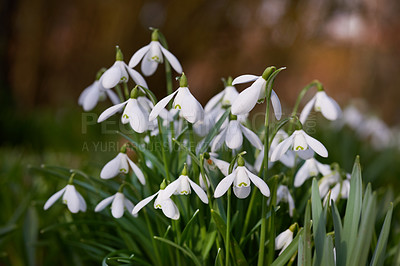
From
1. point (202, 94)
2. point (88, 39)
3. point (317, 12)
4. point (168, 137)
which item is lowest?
point (202, 94)

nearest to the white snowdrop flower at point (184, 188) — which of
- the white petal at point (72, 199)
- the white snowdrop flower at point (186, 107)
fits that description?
the white snowdrop flower at point (186, 107)

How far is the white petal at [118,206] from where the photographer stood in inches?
45.0

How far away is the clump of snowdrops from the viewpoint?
99cm

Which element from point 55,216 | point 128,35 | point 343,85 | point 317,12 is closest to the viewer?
point 55,216

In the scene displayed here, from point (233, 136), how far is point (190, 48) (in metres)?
6.40

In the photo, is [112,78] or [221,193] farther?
[112,78]

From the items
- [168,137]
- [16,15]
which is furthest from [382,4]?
[168,137]

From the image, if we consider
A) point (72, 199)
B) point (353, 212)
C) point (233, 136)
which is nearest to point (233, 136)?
point (233, 136)

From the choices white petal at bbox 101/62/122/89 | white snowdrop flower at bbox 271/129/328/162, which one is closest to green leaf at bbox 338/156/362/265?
white snowdrop flower at bbox 271/129/328/162

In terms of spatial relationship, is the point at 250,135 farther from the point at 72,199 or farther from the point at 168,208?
the point at 72,199

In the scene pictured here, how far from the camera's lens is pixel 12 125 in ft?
12.9

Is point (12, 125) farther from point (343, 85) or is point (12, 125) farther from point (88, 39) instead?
point (343, 85)

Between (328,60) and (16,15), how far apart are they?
6.58 m

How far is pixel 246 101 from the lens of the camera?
3.11 ft
